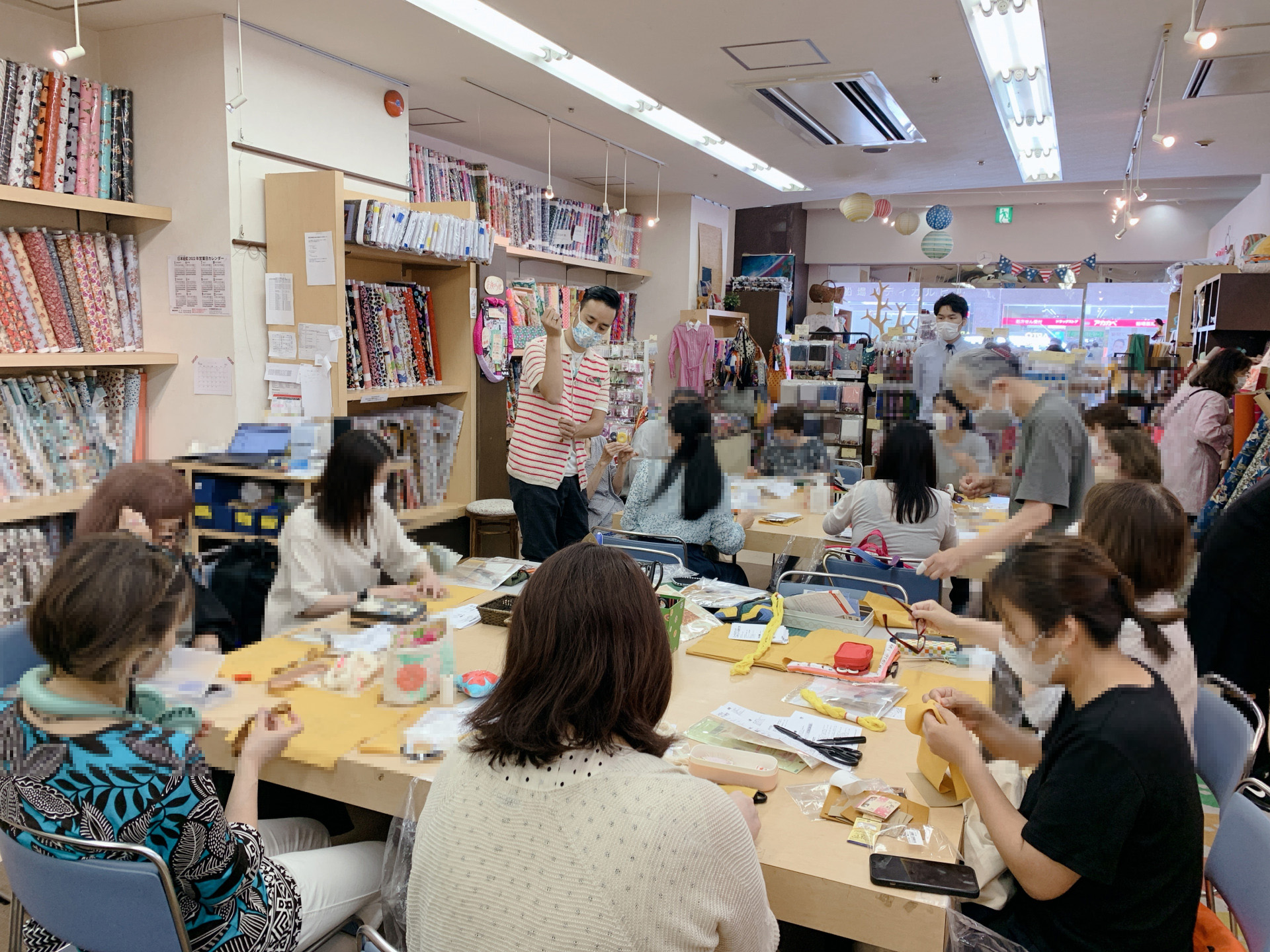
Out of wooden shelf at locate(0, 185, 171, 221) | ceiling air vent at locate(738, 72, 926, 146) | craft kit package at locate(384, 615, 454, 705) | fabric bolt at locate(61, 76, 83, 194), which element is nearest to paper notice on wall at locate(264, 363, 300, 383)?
wooden shelf at locate(0, 185, 171, 221)

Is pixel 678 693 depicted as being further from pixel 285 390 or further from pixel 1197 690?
pixel 285 390

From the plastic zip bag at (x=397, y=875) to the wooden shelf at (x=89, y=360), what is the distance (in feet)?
8.46

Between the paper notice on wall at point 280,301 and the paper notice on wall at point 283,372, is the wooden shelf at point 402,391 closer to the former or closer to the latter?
the paper notice on wall at point 283,372

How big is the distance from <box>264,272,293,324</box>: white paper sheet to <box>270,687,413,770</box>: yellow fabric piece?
2.40 metres

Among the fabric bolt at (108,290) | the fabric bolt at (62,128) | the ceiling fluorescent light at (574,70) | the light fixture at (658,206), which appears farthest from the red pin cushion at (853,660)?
the light fixture at (658,206)

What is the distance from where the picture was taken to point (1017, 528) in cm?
319

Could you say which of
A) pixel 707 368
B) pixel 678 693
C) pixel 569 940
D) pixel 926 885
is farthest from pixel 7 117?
pixel 707 368

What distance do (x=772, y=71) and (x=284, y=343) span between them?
283 cm

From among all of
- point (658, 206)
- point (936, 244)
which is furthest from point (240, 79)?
point (936, 244)

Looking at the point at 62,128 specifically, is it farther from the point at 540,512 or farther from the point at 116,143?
the point at 540,512

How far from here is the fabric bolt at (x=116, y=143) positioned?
381 cm

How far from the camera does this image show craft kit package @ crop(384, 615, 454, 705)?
2.11m

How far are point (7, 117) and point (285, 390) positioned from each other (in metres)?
1.43

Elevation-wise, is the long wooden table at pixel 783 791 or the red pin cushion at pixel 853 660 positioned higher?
the red pin cushion at pixel 853 660
